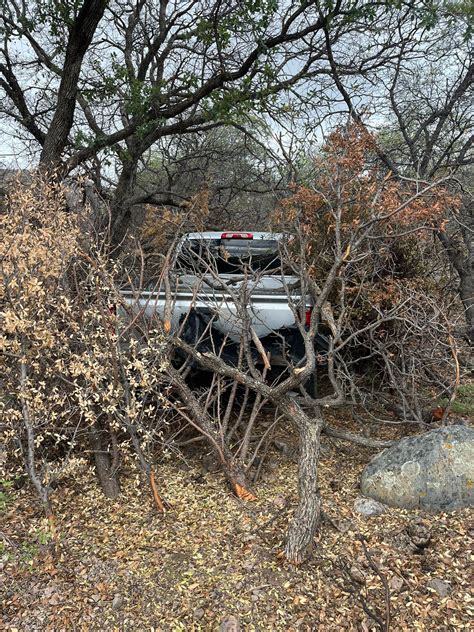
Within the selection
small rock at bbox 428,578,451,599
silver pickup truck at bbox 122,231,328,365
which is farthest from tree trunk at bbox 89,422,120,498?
small rock at bbox 428,578,451,599

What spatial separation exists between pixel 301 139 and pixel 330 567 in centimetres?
561

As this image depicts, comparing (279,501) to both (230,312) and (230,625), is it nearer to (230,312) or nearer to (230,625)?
(230,625)

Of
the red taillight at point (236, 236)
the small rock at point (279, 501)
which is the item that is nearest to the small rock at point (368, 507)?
the small rock at point (279, 501)

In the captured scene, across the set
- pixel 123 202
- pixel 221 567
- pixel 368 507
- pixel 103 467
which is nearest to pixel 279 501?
pixel 368 507

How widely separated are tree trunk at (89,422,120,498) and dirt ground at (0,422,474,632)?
0.09 m

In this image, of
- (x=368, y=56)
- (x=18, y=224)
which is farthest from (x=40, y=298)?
(x=368, y=56)

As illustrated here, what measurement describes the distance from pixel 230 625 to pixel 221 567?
42 cm

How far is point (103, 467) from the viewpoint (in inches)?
153

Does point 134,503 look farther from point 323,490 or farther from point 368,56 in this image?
point 368,56

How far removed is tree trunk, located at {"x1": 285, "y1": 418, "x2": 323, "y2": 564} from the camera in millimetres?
2936

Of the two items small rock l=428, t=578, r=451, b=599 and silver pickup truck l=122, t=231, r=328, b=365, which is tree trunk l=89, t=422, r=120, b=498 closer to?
silver pickup truck l=122, t=231, r=328, b=365

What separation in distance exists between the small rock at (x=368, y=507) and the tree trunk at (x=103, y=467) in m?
1.81

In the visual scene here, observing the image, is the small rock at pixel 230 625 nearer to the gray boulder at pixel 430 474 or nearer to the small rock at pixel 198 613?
the small rock at pixel 198 613

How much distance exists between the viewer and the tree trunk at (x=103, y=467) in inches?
149
